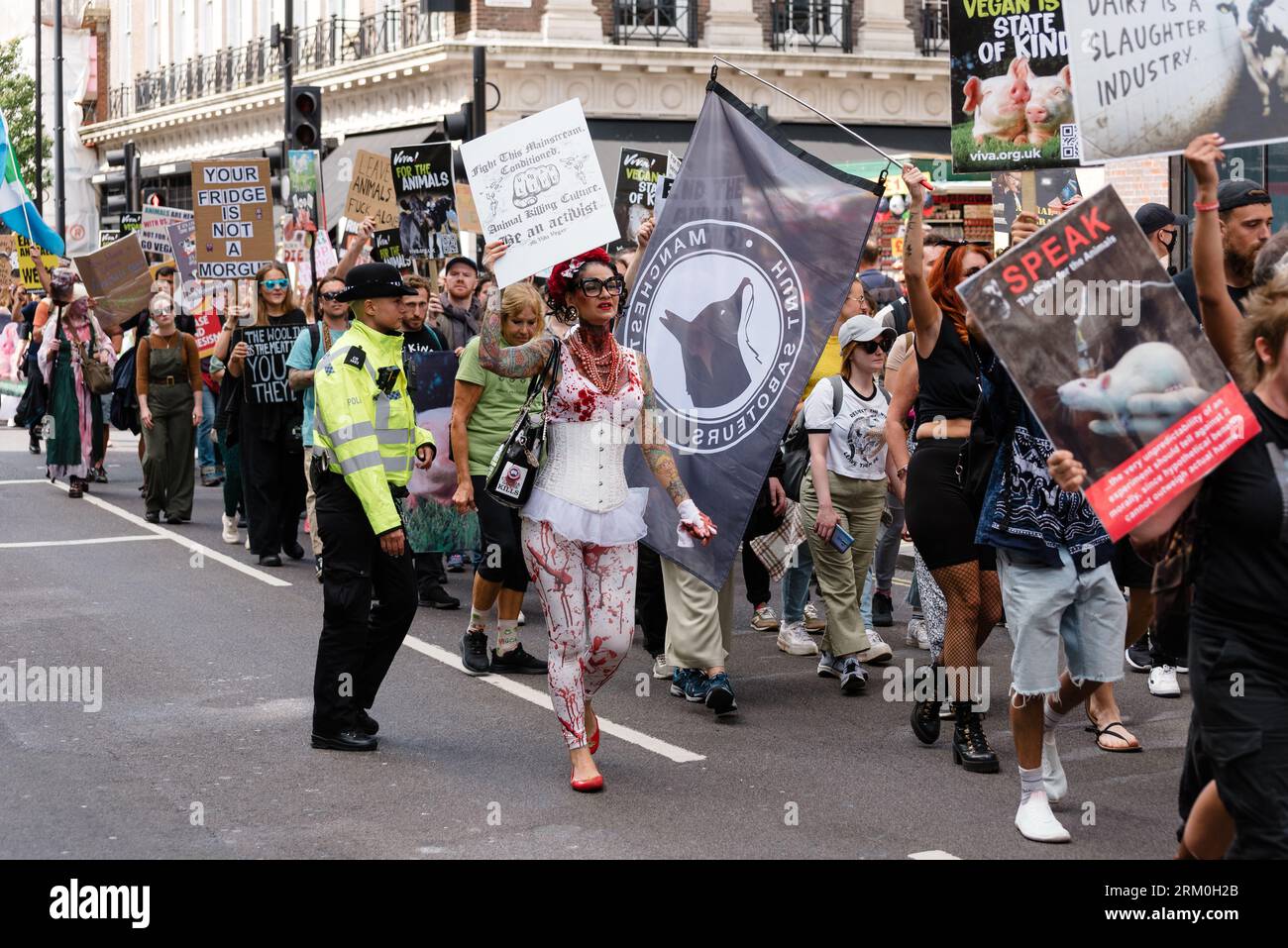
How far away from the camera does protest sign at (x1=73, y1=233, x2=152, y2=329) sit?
17.8 m

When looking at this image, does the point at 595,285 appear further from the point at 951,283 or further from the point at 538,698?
the point at 538,698

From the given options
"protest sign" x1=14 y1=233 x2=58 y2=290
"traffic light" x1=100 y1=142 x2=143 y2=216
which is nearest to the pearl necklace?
"protest sign" x1=14 y1=233 x2=58 y2=290

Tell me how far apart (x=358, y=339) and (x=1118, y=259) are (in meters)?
3.67

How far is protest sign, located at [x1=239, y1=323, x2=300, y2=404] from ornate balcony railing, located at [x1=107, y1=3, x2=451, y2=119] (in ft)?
50.0

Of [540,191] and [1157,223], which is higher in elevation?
[540,191]

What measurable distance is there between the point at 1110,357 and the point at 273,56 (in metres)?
37.0

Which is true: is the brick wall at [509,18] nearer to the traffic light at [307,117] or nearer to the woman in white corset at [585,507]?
the traffic light at [307,117]

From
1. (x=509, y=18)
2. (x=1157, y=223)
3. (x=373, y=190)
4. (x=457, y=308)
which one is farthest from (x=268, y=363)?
(x=509, y=18)

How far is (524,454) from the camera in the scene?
22.2 feet

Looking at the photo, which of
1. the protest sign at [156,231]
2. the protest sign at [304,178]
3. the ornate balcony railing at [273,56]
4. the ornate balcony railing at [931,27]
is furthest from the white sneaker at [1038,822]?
the ornate balcony railing at [931,27]

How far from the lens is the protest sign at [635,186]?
15461 millimetres

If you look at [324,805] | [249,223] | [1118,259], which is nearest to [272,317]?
[249,223]

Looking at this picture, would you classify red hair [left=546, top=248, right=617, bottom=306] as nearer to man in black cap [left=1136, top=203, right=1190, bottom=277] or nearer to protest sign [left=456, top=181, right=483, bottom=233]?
man in black cap [left=1136, top=203, right=1190, bottom=277]

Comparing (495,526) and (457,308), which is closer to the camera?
(495,526)
